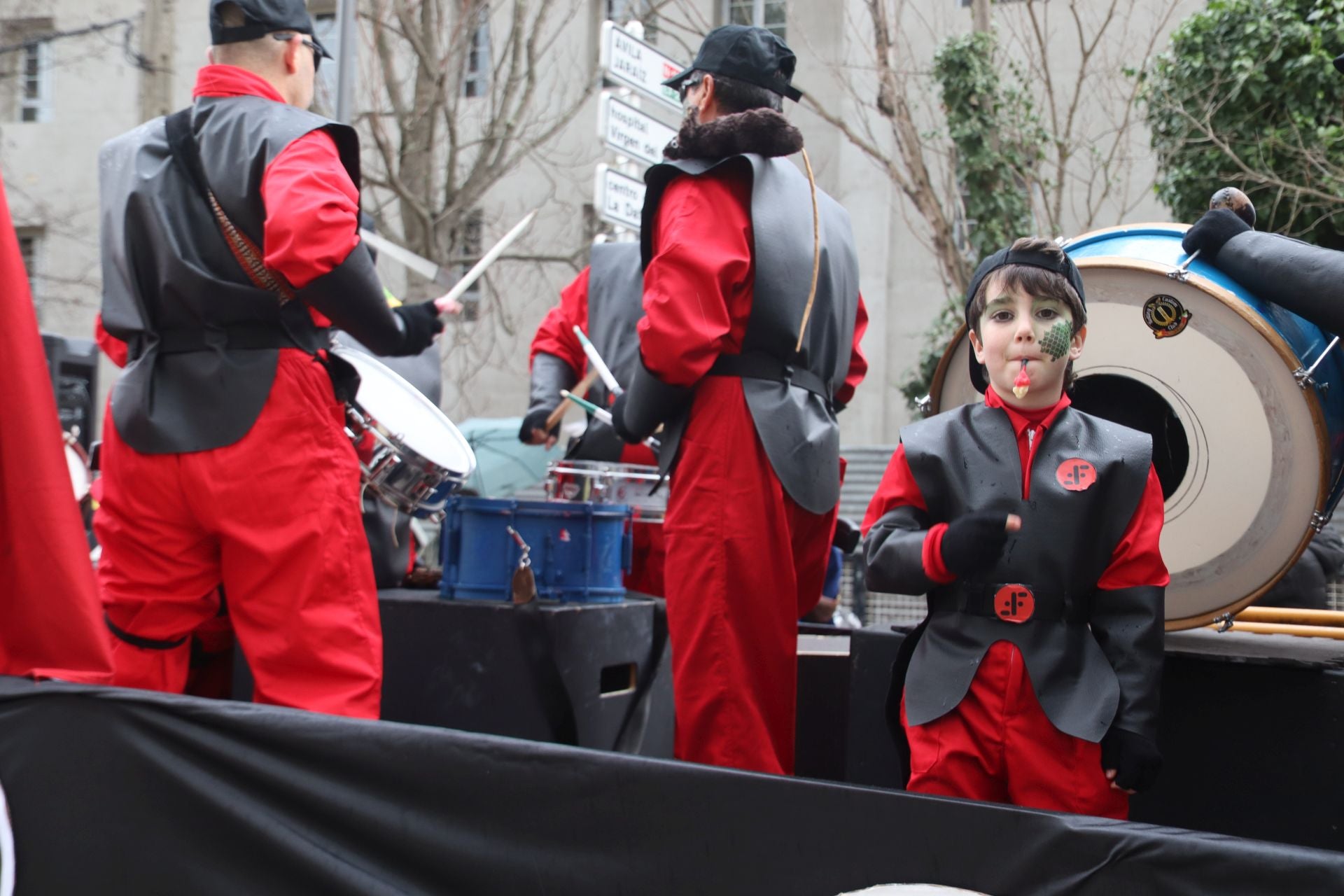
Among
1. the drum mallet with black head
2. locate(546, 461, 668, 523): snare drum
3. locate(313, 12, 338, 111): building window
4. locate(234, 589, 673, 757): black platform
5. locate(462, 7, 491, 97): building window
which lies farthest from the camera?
locate(462, 7, 491, 97): building window

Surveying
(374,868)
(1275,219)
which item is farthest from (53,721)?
(1275,219)

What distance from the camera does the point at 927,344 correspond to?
43.9 ft

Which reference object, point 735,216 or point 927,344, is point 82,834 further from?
point 927,344

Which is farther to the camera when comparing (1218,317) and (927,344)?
(927,344)

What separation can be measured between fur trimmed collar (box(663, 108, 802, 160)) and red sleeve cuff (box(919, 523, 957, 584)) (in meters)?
1.41

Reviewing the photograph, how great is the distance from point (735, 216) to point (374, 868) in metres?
1.85

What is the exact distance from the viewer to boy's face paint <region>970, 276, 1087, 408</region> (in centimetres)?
243

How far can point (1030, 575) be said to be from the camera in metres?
2.37

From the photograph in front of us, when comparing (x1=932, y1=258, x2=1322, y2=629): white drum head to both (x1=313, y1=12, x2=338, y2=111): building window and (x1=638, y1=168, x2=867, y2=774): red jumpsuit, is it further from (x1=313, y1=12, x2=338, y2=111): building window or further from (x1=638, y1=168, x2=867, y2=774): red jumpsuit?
(x1=313, y1=12, x2=338, y2=111): building window

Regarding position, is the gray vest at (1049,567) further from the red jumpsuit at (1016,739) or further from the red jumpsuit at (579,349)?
the red jumpsuit at (579,349)

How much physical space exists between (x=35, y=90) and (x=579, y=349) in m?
17.0

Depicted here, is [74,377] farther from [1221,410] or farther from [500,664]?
[1221,410]

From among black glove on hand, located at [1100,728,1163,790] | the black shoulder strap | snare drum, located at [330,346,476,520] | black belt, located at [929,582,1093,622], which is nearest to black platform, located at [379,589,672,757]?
snare drum, located at [330,346,476,520]

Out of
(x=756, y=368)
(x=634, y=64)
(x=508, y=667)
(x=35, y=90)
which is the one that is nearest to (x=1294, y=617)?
(x=756, y=368)
